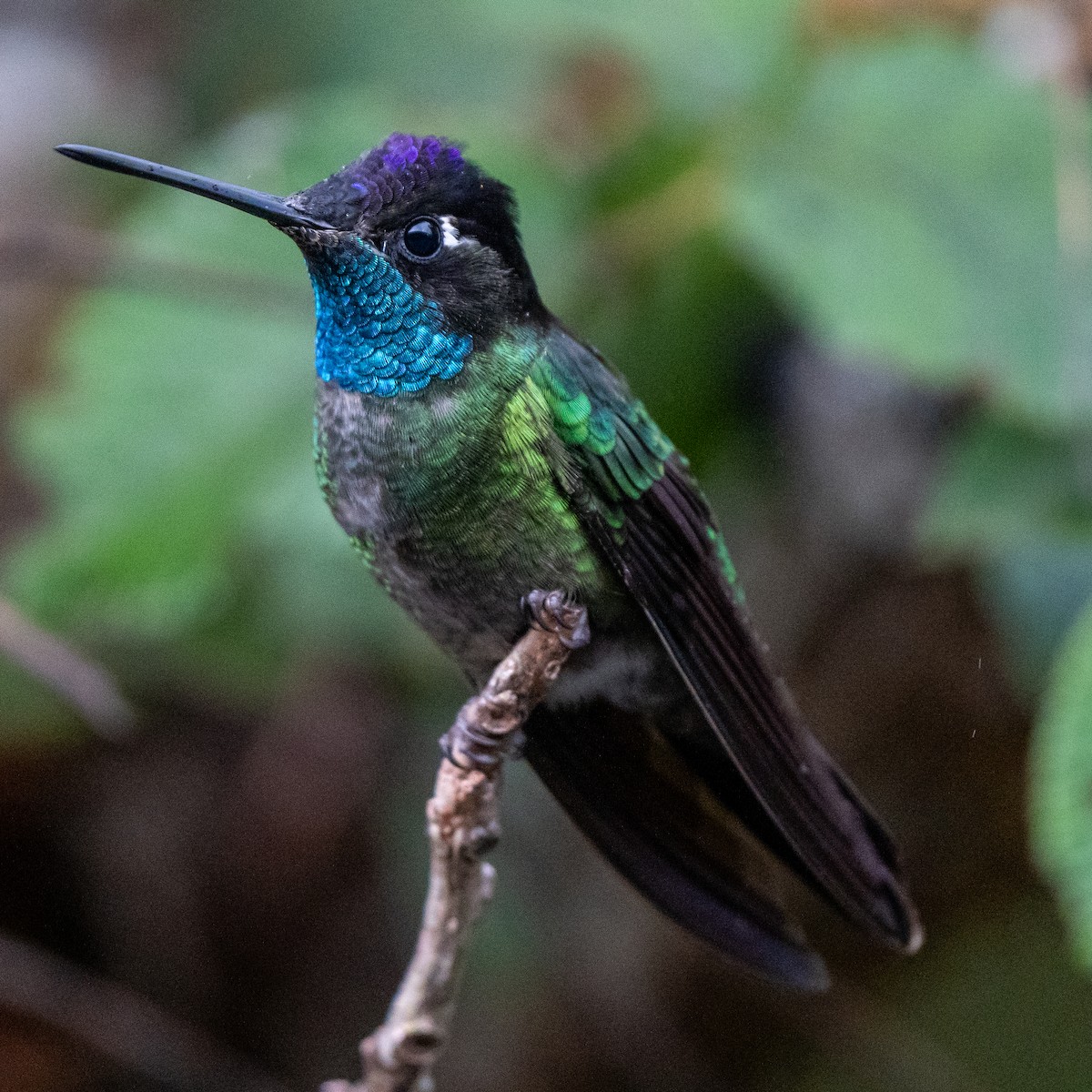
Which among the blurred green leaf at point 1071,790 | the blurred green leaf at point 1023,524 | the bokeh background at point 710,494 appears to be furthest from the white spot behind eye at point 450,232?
the blurred green leaf at point 1023,524

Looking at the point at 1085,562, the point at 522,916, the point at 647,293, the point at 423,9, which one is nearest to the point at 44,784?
the point at 522,916

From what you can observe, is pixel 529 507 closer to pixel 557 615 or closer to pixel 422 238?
pixel 557 615

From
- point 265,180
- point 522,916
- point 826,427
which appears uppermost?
point 265,180

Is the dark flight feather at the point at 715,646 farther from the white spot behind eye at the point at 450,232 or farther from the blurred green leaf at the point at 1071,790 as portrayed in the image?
the blurred green leaf at the point at 1071,790

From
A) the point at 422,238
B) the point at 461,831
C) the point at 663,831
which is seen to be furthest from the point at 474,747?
the point at 422,238

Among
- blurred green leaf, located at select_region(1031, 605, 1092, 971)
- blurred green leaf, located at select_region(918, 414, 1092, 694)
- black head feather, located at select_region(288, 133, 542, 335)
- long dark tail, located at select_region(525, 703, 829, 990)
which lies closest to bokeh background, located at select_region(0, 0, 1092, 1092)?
blurred green leaf, located at select_region(918, 414, 1092, 694)

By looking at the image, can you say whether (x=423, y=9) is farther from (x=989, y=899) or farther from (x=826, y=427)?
(x=989, y=899)

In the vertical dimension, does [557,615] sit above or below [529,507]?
below
